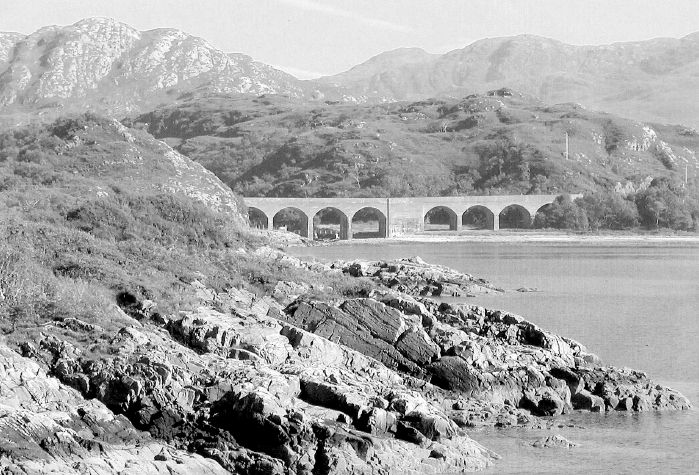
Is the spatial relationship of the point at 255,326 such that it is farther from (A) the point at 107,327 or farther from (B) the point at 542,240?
(B) the point at 542,240

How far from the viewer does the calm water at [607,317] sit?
2480cm

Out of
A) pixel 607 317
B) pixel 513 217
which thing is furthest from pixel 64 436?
pixel 513 217

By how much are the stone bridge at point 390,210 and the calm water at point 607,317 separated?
645 inches

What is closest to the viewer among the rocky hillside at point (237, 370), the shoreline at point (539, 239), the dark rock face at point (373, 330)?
the rocky hillside at point (237, 370)

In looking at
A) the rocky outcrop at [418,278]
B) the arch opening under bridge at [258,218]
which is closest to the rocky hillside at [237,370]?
the rocky outcrop at [418,278]

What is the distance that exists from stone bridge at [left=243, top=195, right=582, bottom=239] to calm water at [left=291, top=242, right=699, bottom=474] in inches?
645

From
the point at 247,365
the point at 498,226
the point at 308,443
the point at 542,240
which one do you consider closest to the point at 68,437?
the point at 308,443

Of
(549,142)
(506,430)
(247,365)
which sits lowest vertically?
(506,430)

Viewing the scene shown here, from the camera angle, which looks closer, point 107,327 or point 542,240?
point 107,327

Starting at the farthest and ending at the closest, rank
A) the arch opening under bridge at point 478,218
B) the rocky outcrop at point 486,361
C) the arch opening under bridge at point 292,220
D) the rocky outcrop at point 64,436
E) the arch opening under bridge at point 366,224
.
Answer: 1. the arch opening under bridge at point 478,218
2. the arch opening under bridge at point 366,224
3. the arch opening under bridge at point 292,220
4. the rocky outcrop at point 486,361
5. the rocky outcrop at point 64,436

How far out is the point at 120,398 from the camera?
22.9 metres

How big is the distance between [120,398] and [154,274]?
39.7 feet

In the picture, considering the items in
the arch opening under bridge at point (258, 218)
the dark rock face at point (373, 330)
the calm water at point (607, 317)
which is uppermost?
the arch opening under bridge at point (258, 218)

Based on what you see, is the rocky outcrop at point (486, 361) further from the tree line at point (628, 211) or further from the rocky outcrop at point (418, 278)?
the tree line at point (628, 211)
